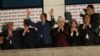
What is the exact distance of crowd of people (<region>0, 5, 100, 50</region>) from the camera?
48.2 feet

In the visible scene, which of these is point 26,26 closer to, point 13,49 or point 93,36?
point 13,49

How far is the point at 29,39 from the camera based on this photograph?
15.3 metres

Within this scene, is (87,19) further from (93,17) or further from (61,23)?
(61,23)

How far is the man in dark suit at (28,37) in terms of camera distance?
1530 centimetres

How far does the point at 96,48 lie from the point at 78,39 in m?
0.61

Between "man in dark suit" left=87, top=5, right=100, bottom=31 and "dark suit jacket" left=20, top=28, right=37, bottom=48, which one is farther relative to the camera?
"dark suit jacket" left=20, top=28, right=37, bottom=48

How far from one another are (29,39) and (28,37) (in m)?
0.09

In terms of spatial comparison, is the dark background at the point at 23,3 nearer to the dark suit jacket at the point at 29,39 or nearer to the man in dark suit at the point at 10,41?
the dark suit jacket at the point at 29,39

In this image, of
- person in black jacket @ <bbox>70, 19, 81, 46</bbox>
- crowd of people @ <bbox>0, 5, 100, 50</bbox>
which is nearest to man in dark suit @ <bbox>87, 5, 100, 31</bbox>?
crowd of people @ <bbox>0, 5, 100, 50</bbox>

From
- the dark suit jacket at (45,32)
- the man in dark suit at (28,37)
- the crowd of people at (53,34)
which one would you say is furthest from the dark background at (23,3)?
the dark suit jacket at (45,32)

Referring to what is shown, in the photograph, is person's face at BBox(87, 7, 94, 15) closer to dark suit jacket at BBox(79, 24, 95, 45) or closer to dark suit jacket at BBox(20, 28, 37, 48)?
dark suit jacket at BBox(79, 24, 95, 45)

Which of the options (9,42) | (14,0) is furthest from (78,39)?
(14,0)

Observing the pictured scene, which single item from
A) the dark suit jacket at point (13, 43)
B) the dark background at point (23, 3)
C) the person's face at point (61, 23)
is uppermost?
the dark background at point (23, 3)

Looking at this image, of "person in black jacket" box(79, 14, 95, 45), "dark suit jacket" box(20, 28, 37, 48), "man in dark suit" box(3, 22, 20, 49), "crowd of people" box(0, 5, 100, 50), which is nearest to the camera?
"person in black jacket" box(79, 14, 95, 45)
